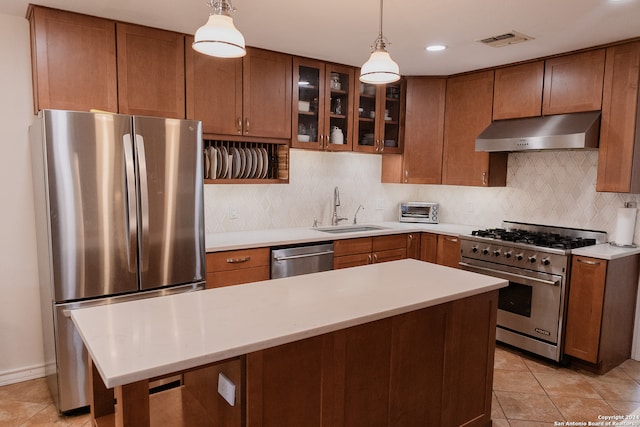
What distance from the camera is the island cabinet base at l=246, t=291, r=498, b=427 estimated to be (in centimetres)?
154

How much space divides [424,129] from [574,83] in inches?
54.6

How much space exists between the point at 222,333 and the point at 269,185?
264 centimetres

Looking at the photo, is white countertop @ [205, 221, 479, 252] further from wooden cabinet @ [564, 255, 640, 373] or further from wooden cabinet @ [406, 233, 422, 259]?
wooden cabinet @ [564, 255, 640, 373]

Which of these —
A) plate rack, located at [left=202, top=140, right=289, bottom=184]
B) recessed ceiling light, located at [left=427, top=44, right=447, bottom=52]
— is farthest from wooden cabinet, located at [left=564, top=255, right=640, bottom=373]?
plate rack, located at [left=202, top=140, right=289, bottom=184]

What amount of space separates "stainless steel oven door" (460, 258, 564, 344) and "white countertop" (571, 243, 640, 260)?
9.9 inches

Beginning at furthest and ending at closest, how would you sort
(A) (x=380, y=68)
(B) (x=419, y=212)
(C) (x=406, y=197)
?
(C) (x=406, y=197), (B) (x=419, y=212), (A) (x=380, y=68)

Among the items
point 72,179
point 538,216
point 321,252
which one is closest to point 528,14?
point 538,216

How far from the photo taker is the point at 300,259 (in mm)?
3541

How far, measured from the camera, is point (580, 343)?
321cm

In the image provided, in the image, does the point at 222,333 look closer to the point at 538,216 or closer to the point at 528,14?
the point at 528,14

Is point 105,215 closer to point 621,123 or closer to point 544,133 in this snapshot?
point 544,133

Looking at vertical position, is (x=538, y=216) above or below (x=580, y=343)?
above

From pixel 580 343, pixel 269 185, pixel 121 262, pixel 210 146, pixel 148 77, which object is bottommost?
pixel 580 343

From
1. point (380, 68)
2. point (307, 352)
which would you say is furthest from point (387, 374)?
point (380, 68)
